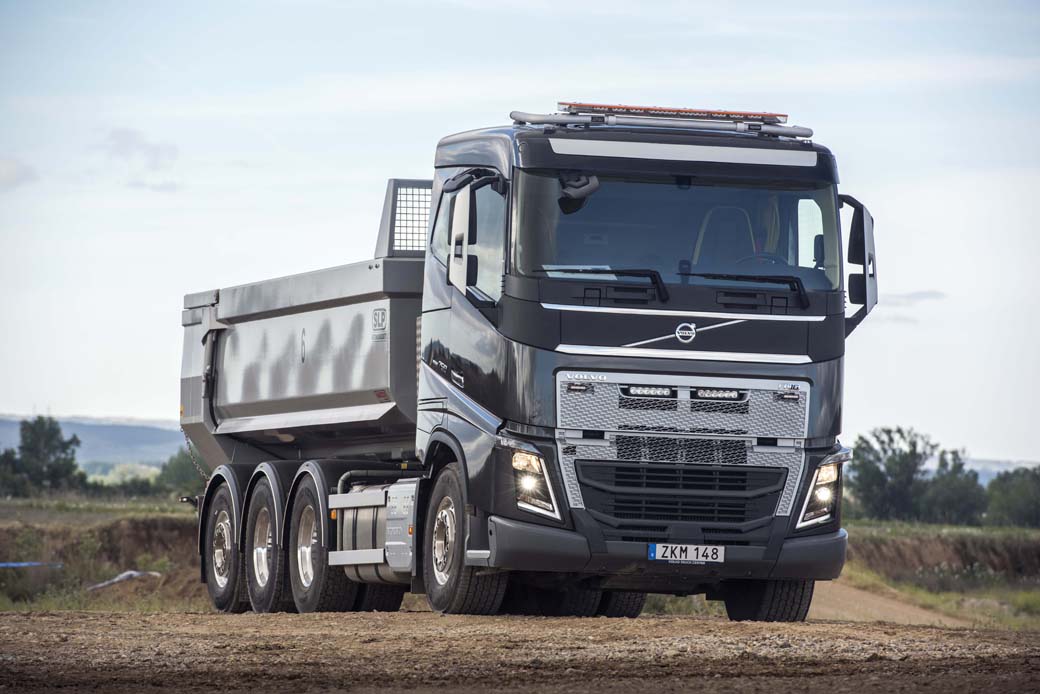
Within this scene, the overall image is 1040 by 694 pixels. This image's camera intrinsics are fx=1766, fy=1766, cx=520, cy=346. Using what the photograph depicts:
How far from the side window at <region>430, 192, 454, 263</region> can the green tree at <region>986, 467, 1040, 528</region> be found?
71275 mm

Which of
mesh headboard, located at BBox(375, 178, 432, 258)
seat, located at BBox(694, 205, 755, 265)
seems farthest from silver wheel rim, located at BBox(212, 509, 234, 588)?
seat, located at BBox(694, 205, 755, 265)

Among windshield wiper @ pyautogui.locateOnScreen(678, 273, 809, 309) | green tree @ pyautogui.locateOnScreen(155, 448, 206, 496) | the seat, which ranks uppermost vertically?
green tree @ pyautogui.locateOnScreen(155, 448, 206, 496)

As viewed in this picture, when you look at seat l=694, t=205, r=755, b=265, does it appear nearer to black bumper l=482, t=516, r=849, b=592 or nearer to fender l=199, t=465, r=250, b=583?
black bumper l=482, t=516, r=849, b=592

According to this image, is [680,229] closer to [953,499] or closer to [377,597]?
[377,597]

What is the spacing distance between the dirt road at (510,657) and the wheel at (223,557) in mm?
5213

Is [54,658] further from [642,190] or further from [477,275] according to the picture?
[642,190]

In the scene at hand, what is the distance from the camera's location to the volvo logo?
1340 centimetres

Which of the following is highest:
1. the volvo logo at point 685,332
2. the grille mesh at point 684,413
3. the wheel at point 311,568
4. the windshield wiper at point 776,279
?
the windshield wiper at point 776,279

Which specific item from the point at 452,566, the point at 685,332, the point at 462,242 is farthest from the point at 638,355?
the point at 452,566

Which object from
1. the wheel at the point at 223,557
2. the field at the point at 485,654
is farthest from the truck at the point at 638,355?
the wheel at the point at 223,557

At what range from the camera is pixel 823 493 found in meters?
14.0

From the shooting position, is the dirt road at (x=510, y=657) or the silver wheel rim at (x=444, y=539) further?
the silver wheel rim at (x=444, y=539)

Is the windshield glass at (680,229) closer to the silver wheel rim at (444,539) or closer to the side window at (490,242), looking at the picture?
the side window at (490,242)

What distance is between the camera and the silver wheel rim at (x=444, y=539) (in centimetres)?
1448
